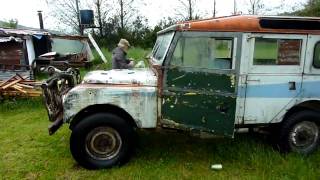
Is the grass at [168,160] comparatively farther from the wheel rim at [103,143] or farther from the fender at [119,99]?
the fender at [119,99]

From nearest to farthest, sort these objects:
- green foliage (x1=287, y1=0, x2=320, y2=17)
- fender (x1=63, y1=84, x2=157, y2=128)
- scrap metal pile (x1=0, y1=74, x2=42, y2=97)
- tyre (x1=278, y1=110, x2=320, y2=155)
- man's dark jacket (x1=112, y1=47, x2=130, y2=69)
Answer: fender (x1=63, y1=84, x2=157, y2=128) → tyre (x1=278, y1=110, x2=320, y2=155) → man's dark jacket (x1=112, y1=47, x2=130, y2=69) → scrap metal pile (x1=0, y1=74, x2=42, y2=97) → green foliage (x1=287, y1=0, x2=320, y2=17)

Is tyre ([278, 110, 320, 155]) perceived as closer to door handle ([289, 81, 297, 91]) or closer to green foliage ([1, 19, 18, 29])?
door handle ([289, 81, 297, 91])

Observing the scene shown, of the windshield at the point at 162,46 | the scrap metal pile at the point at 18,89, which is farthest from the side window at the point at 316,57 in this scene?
the scrap metal pile at the point at 18,89

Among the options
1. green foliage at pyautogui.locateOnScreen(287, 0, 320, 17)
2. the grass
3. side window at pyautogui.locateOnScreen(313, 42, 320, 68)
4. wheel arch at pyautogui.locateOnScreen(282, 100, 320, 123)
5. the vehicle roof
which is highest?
green foliage at pyautogui.locateOnScreen(287, 0, 320, 17)

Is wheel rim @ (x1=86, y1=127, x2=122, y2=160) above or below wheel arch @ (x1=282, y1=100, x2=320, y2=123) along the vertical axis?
below

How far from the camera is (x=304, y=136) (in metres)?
5.84

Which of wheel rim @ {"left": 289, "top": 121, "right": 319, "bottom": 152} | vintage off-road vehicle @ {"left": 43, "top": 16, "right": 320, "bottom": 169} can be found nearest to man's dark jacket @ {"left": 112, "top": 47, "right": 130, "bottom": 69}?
vintage off-road vehicle @ {"left": 43, "top": 16, "right": 320, "bottom": 169}

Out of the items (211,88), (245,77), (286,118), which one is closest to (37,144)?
(211,88)

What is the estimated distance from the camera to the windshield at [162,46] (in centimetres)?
549

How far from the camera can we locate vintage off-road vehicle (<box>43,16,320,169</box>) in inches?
207

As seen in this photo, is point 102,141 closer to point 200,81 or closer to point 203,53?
point 200,81

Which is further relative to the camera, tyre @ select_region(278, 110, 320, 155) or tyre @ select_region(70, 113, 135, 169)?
tyre @ select_region(278, 110, 320, 155)

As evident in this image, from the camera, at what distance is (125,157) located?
549cm

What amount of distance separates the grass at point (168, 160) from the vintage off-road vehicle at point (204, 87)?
0.35 m
